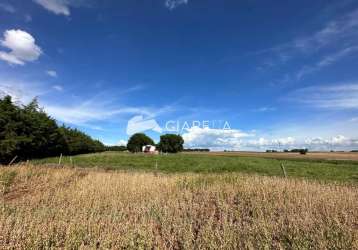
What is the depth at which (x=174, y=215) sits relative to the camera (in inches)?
285

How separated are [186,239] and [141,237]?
91 cm

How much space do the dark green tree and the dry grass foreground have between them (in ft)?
384

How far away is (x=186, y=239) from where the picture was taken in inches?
205

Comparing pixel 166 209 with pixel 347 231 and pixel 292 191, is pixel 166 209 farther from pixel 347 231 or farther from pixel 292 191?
pixel 292 191

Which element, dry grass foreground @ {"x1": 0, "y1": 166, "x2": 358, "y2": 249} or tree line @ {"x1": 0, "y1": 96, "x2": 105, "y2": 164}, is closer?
dry grass foreground @ {"x1": 0, "y1": 166, "x2": 358, "y2": 249}

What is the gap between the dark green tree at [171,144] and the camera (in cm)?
13020

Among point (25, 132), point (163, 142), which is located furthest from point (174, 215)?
point (163, 142)

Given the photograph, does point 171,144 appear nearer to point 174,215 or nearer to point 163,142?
point 163,142

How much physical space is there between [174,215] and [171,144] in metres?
123

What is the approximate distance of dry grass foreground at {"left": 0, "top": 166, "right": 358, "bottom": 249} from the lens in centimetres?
519

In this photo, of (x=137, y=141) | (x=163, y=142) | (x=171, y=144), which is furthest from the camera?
(x=163, y=142)

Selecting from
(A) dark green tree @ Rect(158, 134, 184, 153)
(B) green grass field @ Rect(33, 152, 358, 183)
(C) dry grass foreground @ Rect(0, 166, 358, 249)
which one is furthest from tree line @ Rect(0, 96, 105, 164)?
(A) dark green tree @ Rect(158, 134, 184, 153)

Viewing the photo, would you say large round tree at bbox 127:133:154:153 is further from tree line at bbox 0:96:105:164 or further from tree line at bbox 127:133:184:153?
tree line at bbox 0:96:105:164

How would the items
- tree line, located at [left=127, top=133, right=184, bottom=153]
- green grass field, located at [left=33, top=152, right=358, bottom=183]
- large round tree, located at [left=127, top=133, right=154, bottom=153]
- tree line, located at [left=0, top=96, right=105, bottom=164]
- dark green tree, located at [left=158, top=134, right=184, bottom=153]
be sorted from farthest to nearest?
dark green tree, located at [left=158, top=134, right=184, bottom=153] → tree line, located at [left=127, top=133, right=184, bottom=153] → large round tree, located at [left=127, top=133, right=154, bottom=153] → tree line, located at [left=0, top=96, right=105, bottom=164] → green grass field, located at [left=33, top=152, right=358, bottom=183]
